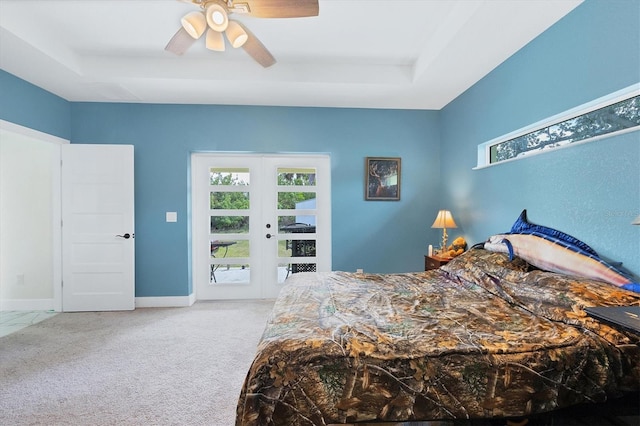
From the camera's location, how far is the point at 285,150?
3.94 meters

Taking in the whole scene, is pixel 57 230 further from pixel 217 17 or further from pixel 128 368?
pixel 217 17

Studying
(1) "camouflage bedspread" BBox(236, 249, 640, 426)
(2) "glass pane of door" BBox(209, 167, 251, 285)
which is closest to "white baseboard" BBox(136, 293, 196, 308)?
(2) "glass pane of door" BBox(209, 167, 251, 285)

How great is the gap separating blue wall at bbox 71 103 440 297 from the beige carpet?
2.74ft


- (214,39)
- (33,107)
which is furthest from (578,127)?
(33,107)

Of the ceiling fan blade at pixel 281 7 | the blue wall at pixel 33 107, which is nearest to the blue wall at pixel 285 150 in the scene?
the blue wall at pixel 33 107

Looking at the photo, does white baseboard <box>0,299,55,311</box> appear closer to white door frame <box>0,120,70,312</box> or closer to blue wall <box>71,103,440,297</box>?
white door frame <box>0,120,70,312</box>

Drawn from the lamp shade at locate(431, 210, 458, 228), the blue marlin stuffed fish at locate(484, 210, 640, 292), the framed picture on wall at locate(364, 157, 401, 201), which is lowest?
the blue marlin stuffed fish at locate(484, 210, 640, 292)

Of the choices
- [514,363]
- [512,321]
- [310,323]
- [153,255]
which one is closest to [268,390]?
[310,323]

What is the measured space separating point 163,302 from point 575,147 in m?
4.46

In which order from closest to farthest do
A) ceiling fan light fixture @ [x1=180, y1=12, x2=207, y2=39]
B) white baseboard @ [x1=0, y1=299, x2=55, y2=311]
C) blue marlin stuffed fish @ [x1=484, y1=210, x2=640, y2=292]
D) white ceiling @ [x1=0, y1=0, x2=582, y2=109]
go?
blue marlin stuffed fish @ [x1=484, y1=210, x2=640, y2=292]
ceiling fan light fixture @ [x1=180, y1=12, x2=207, y2=39]
white ceiling @ [x1=0, y1=0, x2=582, y2=109]
white baseboard @ [x1=0, y1=299, x2=55, y2=311]

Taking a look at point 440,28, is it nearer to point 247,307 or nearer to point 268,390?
point 268,390

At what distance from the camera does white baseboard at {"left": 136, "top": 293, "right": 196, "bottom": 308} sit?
12.4 feet

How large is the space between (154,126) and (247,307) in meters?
2.63

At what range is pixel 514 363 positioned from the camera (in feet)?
3.74
